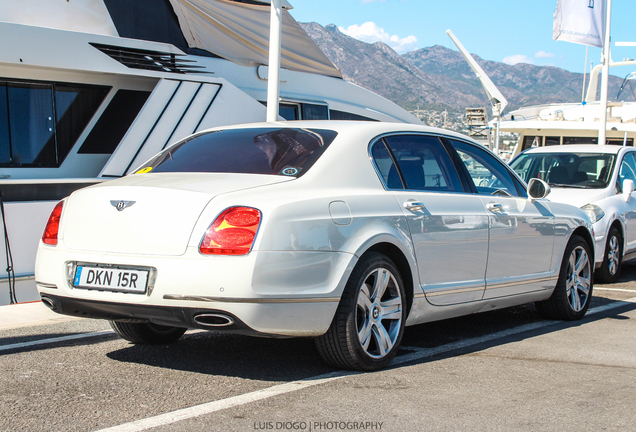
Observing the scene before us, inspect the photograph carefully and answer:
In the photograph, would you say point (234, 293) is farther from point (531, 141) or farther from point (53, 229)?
point (531, 141)

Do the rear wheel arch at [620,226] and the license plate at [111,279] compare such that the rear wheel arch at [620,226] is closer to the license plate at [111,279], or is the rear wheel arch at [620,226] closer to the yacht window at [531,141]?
the license plate at [111,279]

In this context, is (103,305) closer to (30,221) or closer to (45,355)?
(45,355)

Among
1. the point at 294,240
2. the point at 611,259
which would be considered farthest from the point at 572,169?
the point at 294,240

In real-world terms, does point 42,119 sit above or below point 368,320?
above

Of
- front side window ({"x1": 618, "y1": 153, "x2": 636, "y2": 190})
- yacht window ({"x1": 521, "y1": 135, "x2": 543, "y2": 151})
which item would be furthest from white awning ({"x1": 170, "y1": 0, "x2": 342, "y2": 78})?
yacht window ({"x1": 521, "y1": 135, "x2": 543, "y2": 151})

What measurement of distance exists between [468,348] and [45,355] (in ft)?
9.23

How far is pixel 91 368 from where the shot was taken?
436 centimetres

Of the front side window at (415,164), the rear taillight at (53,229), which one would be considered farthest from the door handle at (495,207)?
the rear taillight at (53,229)

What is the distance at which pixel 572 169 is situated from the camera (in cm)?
970

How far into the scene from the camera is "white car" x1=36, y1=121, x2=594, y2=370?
372 cm

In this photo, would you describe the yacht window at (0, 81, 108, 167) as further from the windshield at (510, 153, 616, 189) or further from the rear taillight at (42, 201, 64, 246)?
the windshield at (510, 153, 616, 189)

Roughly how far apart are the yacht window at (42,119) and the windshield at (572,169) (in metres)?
6.07

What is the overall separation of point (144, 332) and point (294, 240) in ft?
5.38

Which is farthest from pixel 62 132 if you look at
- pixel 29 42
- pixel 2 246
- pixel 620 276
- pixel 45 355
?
pixel 620 276
